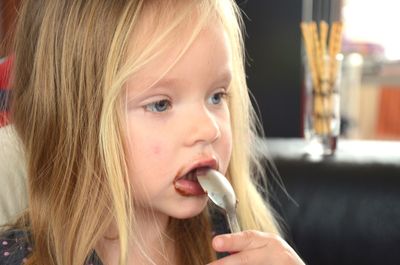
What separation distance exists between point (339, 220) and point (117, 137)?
1.70 ft

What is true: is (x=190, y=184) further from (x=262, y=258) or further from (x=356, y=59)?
(x=356, y=59)

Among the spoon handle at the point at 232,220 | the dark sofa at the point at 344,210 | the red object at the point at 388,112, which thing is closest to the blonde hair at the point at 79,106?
the spoon handle at the point at 232,220

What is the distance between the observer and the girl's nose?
0.76 meters

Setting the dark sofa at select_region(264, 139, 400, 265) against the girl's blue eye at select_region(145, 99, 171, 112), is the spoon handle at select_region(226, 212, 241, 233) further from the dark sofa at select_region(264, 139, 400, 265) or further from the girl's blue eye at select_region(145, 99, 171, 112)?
the dark sofa at select_region(264, 139, 400, 265)

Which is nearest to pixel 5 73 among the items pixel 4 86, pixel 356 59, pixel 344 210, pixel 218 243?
pixel 4 86

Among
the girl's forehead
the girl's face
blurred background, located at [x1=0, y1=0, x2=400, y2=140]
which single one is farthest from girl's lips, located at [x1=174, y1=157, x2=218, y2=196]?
blurred background, located at [x1=0, y1=0, x2=400, y2=140]

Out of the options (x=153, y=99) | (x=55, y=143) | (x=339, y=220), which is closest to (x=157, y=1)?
(x=153, y=99)

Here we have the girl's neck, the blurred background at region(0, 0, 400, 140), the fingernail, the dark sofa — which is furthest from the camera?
the blurred background at region(0, 0, 400, 140)

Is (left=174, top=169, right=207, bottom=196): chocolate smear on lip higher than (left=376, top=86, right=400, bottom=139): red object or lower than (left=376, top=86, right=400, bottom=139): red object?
higher

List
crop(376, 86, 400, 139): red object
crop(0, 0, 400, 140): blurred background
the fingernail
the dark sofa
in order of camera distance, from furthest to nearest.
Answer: crop(376, 86, 400, 139): red object
crop(0, 0, 400, 140): blurred background
the dark sofa
the fingernail

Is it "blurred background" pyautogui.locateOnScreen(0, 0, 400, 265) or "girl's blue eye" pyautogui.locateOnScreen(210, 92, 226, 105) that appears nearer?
"girl's blue eye" pyautogui.locateOnScreen(210, 92, 226, 105)

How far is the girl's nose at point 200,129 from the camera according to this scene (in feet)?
2.50

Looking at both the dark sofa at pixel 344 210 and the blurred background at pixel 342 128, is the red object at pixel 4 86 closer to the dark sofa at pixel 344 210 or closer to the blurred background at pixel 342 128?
the blurred background at pixel 342 128

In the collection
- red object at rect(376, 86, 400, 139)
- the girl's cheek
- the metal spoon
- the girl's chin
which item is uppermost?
the girl's cheek
